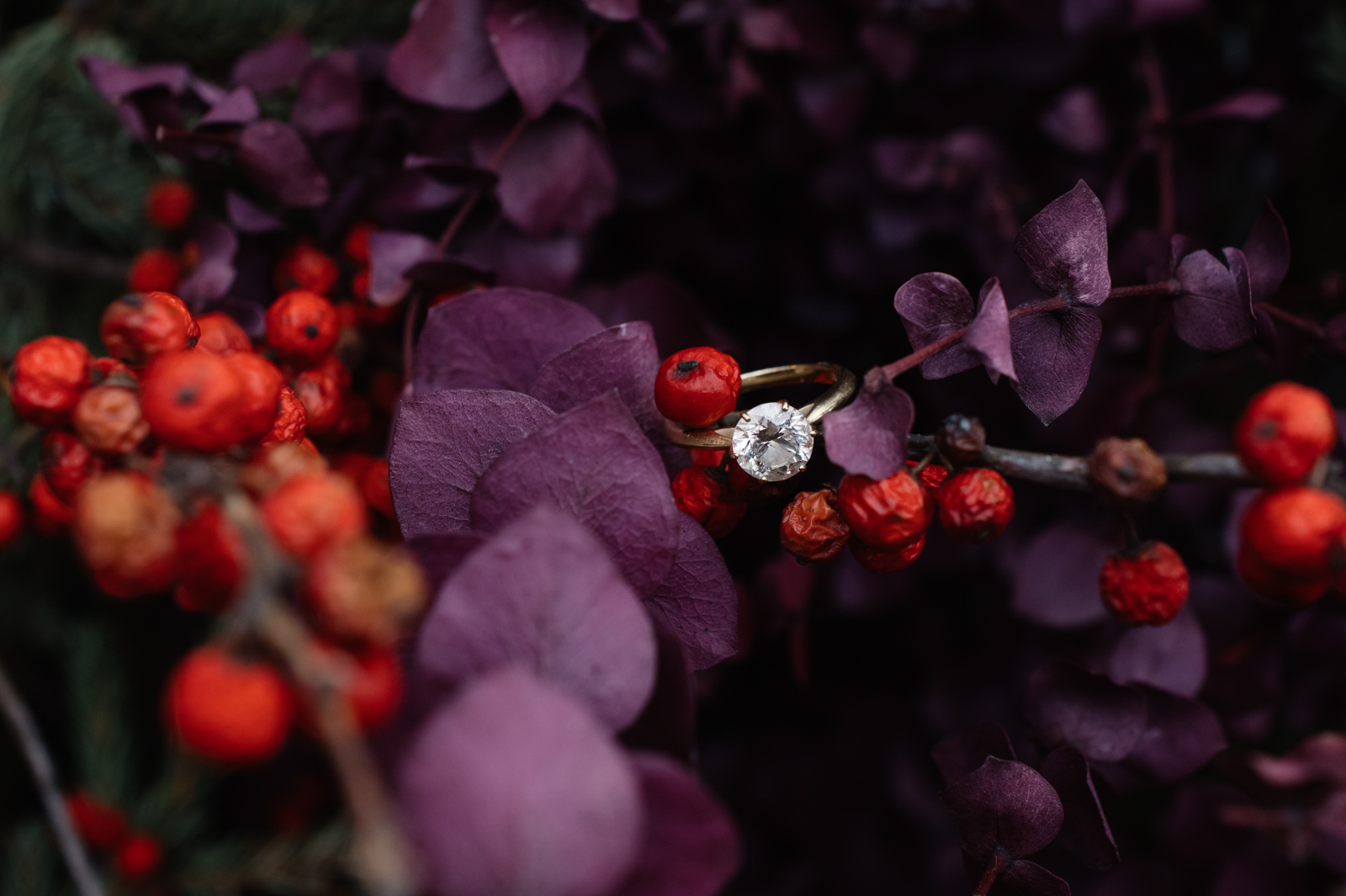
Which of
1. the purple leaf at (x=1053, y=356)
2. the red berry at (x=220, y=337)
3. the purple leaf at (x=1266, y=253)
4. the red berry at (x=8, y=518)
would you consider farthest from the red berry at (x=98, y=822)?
the purple leaf at (x=1266, y=253)

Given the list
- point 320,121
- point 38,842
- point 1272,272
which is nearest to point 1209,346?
point 1272,272

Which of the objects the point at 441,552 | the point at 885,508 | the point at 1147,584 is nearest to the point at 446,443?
the point at 441,552

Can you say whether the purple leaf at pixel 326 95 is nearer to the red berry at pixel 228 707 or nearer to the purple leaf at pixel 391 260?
the purple leaf at pixel 391 260

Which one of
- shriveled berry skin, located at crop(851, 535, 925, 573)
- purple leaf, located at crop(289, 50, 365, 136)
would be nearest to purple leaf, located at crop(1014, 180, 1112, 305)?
shriveled berry skin, located at crop(851, 535, 925, 573)

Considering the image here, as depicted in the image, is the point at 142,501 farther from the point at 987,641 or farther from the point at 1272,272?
the point at 987,641

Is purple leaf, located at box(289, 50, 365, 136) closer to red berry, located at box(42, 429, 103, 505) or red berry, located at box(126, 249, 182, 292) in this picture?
red berry, located at box(126, 249, 182, 292)

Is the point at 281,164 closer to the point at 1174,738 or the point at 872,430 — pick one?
the point at 872,430
